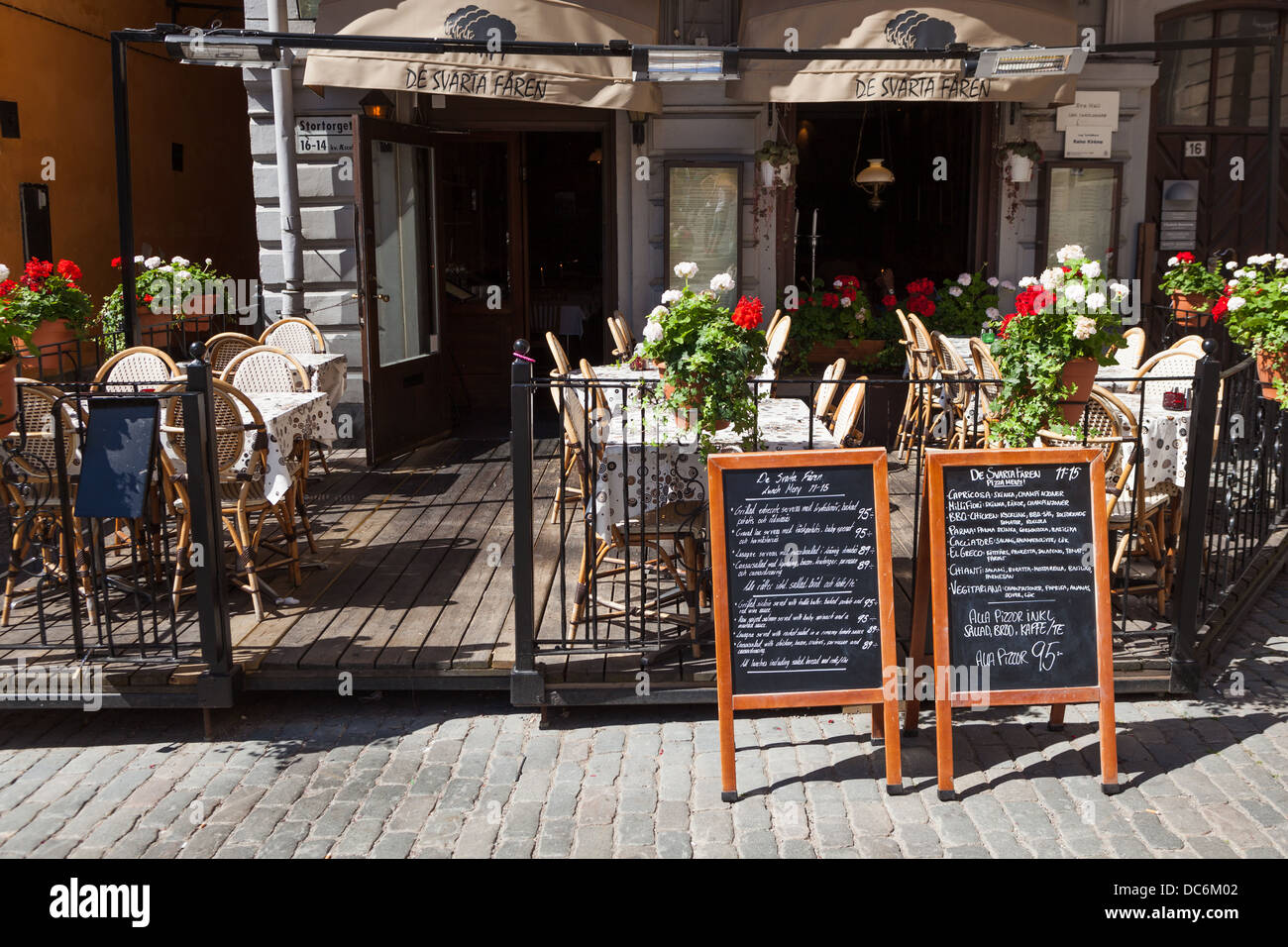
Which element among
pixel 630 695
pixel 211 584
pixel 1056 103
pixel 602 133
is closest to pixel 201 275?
pixel 602 133

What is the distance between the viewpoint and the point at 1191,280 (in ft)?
28.8

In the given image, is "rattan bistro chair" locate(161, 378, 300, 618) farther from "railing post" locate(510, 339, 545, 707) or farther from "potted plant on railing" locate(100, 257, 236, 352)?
"potted plant on railing" locate(100, 257, 236, 352)

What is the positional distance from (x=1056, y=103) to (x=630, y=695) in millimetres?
6429

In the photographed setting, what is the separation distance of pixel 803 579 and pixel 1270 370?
3.89 metres

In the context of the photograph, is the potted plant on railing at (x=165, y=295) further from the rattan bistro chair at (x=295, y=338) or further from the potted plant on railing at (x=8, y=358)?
the potted plant on railing at (x=8, y=358)

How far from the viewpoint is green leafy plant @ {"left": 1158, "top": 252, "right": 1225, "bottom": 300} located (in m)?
8.67

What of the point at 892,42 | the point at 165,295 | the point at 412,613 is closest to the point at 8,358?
the point at 412,613

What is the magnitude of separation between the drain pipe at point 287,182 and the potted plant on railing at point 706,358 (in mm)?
5120

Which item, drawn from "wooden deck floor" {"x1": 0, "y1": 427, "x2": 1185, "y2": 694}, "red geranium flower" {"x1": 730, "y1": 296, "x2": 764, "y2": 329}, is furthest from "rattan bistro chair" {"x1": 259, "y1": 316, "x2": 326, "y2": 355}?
"red geranium flower" {"x1": 730, "y1": 296, "x2": 764, "y2": 329}

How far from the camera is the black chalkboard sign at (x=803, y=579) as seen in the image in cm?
454

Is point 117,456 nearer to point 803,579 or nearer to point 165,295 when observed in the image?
point 803,579

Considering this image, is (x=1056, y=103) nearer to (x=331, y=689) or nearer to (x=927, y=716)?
(x=927, y=716)

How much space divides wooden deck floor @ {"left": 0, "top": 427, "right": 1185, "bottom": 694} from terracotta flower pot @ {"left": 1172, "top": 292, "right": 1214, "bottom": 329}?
2523 millimetres
